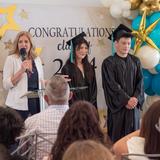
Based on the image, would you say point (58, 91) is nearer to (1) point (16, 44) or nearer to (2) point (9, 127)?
(2) point (9, 127)

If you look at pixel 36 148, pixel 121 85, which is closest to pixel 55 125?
pixel 36 148

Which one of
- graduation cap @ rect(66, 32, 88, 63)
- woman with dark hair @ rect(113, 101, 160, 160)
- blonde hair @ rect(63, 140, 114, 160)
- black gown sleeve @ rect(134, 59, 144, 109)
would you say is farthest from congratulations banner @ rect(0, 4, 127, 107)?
blonde hair @ rect(63, 140, 114, 160)

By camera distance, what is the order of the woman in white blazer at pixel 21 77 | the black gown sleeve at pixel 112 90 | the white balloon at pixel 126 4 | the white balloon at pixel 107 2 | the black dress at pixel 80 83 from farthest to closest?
the white balloon at pixel 107 2 < the white balloon at pixel 126 4 < the black dress at pixel 80 83 < the black gown sleeve at pixel 112 90 < the woman in white blazer at pixel 21 77

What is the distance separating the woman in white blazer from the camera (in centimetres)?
400

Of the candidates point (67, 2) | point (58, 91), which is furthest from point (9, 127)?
point (67, 2)

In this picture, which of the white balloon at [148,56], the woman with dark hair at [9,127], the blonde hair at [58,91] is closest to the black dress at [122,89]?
the white balloon at [148,56]

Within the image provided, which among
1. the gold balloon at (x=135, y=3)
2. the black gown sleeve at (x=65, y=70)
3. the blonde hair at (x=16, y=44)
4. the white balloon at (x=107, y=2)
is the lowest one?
the black gown sleeve at (x=65, y=70)

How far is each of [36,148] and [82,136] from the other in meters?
0.33

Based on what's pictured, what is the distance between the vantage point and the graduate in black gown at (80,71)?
4.33m

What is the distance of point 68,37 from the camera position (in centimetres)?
464

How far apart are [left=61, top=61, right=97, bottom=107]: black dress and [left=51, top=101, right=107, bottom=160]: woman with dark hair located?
7.43ft

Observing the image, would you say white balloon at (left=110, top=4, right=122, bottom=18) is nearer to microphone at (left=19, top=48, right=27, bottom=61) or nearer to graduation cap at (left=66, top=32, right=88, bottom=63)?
graduation cap at (left=66, top=32, right=88, bottom=63)

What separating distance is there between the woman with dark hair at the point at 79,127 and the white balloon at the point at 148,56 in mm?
2512

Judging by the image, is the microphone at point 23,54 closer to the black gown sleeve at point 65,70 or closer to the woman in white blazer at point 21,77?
the woman in white blazer at point 21,77
